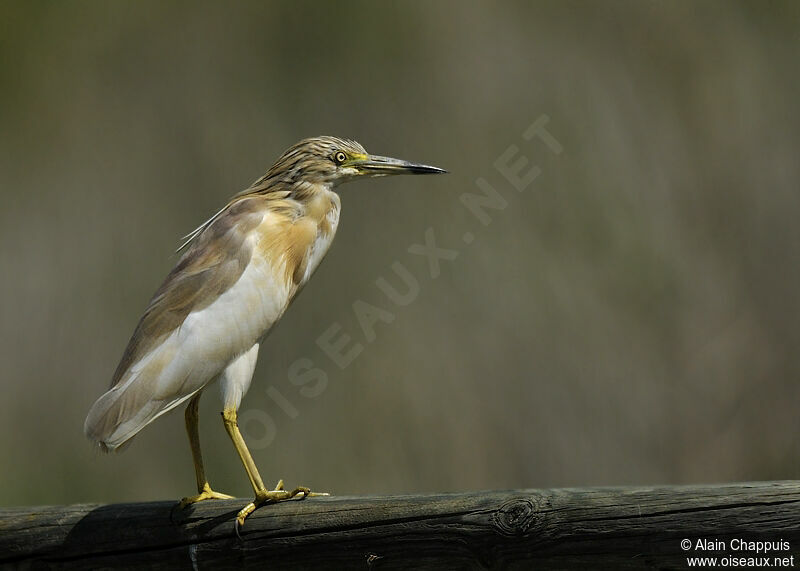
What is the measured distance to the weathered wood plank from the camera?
124 centimetres

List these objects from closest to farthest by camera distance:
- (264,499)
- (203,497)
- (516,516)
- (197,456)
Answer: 1. (516,516)
2. (264,499)
3. (203,497)
4. (197,456)

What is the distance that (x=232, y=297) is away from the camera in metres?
1.87

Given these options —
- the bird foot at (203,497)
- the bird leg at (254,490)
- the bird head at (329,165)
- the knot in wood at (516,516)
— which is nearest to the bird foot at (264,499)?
the bird leg at (254,490)

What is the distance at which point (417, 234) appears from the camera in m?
4.21

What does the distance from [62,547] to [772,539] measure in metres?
1.13

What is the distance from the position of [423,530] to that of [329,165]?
0.87 metres

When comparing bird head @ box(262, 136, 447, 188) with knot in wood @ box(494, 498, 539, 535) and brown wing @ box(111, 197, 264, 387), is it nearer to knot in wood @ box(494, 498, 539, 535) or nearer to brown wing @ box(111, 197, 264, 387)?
brown wing @ box(111, 197, 264, 387)

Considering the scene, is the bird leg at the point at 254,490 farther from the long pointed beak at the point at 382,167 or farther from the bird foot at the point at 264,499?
the long pointed beak at the point at 382,167

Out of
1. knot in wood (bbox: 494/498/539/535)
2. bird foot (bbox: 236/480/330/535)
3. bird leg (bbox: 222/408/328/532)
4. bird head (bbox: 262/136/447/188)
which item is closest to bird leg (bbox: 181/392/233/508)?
bird leg (bbox: 222/408/328/532)

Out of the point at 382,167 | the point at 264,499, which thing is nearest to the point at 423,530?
the point at 264,499

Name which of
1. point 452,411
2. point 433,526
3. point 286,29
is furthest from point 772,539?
point 286,29

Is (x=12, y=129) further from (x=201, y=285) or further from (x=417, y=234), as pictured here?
(x=201, y=285)

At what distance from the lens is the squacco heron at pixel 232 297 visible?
1812 millimetres

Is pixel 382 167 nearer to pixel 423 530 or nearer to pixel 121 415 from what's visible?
pixel 121 415
